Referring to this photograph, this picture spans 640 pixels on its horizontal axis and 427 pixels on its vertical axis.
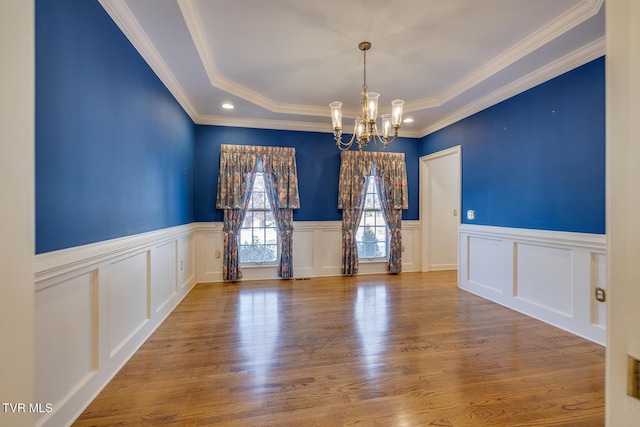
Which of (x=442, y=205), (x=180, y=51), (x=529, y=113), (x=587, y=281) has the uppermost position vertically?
(x=180, y=51)

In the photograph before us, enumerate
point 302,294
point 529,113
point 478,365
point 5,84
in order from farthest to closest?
point 302,294 → point 529,113 → point 478,365 → point 5,84

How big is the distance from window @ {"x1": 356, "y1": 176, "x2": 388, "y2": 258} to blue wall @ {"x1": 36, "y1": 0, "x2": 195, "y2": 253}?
3362mm

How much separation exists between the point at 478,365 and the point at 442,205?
3.85 m

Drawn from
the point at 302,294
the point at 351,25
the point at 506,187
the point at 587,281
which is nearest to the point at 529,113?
the point at 506,187

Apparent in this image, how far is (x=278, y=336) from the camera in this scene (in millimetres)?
2602

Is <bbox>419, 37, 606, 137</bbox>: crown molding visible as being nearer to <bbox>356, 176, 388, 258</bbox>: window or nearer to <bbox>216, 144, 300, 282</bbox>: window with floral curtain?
<bbox>356, 176, 388, 258</bbox>: window

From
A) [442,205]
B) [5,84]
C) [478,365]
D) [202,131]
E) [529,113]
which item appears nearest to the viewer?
[5,84]

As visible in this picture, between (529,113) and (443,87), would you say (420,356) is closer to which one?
(529,113)

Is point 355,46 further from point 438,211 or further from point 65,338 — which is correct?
point 438,211

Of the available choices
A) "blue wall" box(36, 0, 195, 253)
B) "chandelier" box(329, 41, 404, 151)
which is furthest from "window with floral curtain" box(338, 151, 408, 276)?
"blue wall" box(36, 0, 195, 253)

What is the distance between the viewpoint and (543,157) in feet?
9.82

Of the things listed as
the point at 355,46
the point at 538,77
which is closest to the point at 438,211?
the point at 538,77

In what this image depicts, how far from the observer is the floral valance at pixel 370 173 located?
479 centimetres

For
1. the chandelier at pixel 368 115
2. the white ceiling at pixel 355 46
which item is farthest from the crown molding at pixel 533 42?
the chandelier at pixel 368 115
